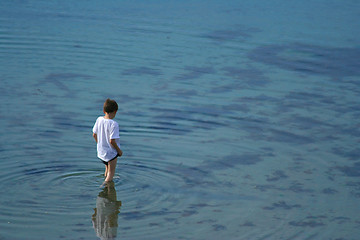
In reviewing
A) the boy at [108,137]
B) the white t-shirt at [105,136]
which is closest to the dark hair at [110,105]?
the boy at [108,137]

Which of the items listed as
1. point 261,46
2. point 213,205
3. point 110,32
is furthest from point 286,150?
point 110,32

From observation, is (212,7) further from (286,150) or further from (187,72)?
(286,150)

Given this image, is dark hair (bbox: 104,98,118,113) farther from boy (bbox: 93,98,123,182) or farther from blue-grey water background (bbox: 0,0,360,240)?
blue-grey water background (bbox: 0,0,360,240)

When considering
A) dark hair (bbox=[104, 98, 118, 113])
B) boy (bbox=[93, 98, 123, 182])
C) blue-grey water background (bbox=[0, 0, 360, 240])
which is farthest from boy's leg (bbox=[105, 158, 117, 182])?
dark hair (bbox=[104, 98, 118, 113])

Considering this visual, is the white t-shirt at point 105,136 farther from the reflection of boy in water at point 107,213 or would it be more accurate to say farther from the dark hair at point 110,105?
the reflection of boy in water at point 107,213

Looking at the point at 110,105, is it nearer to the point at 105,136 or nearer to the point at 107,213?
the point at 105,136

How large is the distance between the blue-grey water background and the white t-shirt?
430 millimetres

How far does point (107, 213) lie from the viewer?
7.16 meters

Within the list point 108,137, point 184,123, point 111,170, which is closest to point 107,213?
point 111,170

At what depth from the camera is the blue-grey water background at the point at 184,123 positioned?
7.17 meters

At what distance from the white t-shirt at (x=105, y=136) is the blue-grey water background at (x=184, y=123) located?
1.41 ft

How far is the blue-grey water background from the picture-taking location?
7168 millimetres

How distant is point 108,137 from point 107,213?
1024 millimetres

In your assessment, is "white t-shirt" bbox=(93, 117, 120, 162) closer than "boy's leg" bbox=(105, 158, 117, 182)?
Yes
